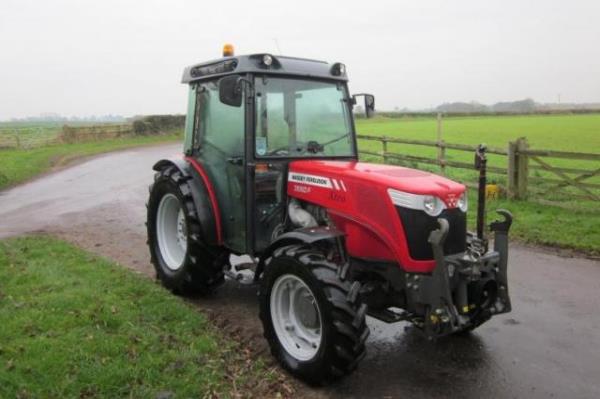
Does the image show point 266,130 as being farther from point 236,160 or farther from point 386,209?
point 386,209

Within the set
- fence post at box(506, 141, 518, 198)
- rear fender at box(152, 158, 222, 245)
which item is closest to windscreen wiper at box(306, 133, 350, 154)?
rear fender at box(152, 158, 222, 245)

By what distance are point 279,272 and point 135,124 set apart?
32215 millimetres

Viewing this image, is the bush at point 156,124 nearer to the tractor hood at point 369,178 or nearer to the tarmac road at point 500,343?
the tarmac road at point 500,343

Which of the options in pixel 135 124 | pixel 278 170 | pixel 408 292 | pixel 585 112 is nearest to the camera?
pixel 408 292

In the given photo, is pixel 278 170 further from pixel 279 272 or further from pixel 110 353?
pixel 110 353

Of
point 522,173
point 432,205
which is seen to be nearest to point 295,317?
point 432,205

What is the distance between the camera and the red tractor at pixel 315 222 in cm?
397

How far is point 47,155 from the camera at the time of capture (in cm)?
2377

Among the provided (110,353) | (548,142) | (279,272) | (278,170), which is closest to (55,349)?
(110,353)

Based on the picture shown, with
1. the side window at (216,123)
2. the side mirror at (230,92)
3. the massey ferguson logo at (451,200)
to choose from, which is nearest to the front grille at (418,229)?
the massey ferguson logo at (451,200)

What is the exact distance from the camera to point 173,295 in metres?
5.97

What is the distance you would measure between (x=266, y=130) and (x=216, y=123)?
2.61 ft

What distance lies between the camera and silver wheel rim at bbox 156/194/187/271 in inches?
253

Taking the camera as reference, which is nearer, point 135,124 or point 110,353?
point 110,353
